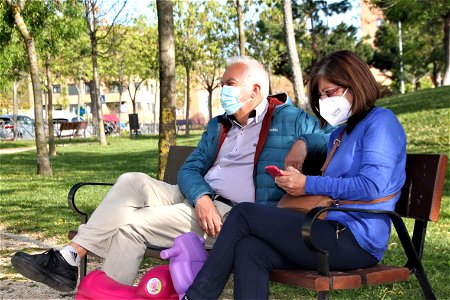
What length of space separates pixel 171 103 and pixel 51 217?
2.00m

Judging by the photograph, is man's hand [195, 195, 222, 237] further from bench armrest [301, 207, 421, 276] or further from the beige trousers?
bench armrest [301, 207, 421, 276]

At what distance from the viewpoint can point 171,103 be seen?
25.4ft

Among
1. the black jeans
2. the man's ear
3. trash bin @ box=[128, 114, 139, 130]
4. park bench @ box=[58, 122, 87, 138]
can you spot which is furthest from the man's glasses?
trash bin @ box=[128, 114, 139, 130]

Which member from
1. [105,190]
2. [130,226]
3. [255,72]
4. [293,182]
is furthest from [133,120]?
[293,182]

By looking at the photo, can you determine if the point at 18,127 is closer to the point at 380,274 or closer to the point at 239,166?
the point at 239,166

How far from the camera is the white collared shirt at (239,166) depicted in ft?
13.7

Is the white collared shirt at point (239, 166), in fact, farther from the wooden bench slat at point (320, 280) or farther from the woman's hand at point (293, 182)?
the wooden bench slat at point (320, 280)

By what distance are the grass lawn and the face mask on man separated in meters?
1.28

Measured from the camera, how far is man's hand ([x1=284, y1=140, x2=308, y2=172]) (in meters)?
3.78

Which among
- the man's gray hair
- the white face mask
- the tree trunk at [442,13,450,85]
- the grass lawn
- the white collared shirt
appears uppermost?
the tree trunk at [442,13,450,85]

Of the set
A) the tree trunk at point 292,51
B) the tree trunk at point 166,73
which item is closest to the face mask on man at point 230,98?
the tree trunk at point 166,73

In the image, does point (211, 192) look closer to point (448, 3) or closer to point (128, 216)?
point (128, 216)

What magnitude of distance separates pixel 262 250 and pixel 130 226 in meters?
1.03

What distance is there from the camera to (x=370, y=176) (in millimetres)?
3162
